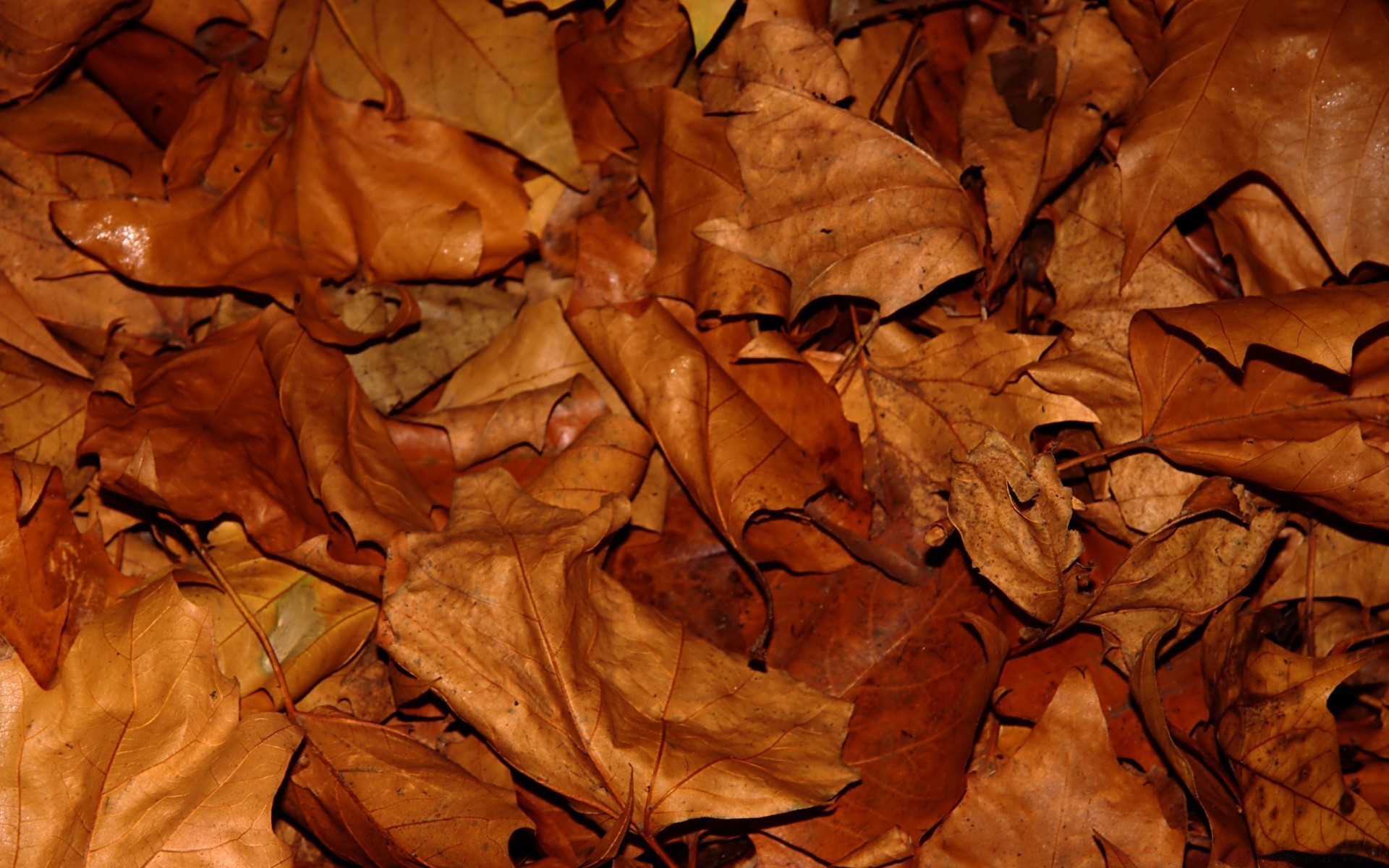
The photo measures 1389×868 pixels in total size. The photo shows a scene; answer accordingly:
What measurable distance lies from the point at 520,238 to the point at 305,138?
482 mm

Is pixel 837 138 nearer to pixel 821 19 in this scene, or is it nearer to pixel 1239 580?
pixel 821 19

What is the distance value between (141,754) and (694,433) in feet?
3.45

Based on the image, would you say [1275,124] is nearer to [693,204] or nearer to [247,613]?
[693,204]

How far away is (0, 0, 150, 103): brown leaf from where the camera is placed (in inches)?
73.9

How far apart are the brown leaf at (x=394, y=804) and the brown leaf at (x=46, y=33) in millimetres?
1393

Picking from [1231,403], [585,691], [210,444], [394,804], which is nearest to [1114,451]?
[1231,403]

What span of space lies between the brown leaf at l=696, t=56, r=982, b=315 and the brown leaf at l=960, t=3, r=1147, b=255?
9 cm

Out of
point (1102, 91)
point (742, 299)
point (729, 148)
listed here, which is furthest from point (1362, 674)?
point (729, 148)

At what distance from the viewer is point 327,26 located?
2064mm

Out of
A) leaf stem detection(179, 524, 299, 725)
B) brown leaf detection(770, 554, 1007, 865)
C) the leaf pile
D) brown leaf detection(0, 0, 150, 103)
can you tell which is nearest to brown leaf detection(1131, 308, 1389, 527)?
the leaf pile

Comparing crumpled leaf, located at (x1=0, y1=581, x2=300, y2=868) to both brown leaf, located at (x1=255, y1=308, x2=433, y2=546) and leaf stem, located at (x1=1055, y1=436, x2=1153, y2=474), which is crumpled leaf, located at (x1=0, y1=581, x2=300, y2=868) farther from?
leaf stem, located at (x1=1055, y1=436, x2=1153, y2=474)

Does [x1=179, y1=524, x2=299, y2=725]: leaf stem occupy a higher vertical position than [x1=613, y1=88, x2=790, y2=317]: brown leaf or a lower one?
lower

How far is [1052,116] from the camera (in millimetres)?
1923

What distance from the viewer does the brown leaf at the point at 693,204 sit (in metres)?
1.87
